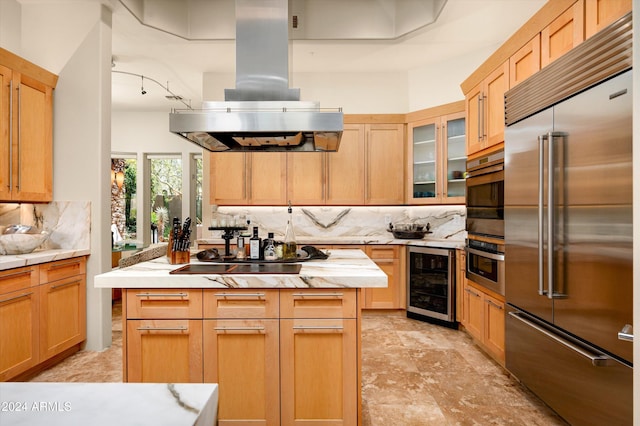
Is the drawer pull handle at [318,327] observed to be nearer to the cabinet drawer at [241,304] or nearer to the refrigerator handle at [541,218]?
the cabinet drawer at [241,304]

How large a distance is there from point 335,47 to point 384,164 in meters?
1.53

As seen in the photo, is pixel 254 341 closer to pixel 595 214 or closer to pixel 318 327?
pixel 318 327

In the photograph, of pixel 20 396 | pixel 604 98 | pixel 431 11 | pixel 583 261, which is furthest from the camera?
pixel 431 11

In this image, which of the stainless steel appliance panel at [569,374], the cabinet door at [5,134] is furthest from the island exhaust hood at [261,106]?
the stainless steel appliance panel at [569,374]

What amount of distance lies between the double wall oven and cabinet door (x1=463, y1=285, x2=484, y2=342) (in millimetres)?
157

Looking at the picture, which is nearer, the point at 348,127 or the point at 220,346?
the point at 220,346

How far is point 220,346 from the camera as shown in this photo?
2023 millimetres

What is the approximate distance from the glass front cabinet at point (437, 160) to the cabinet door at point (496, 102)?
43.2 inches

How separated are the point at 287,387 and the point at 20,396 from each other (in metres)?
1.51

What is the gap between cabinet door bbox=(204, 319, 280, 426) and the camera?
79.0 inches

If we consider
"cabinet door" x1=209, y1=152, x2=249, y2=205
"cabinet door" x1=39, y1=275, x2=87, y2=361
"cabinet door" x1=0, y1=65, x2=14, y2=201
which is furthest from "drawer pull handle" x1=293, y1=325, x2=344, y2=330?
"cabinet door" x1=209, y1=152, x2=249, y2=205

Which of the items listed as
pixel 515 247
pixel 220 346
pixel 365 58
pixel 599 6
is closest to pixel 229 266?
pixel 220 346

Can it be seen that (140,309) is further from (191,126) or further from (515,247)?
(515,247)

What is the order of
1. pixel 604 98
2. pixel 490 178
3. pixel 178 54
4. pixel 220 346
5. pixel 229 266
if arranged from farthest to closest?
pixel 178 54
pixel 490 178
pixel 229 266
pixel 220 346
pixel 604 98
